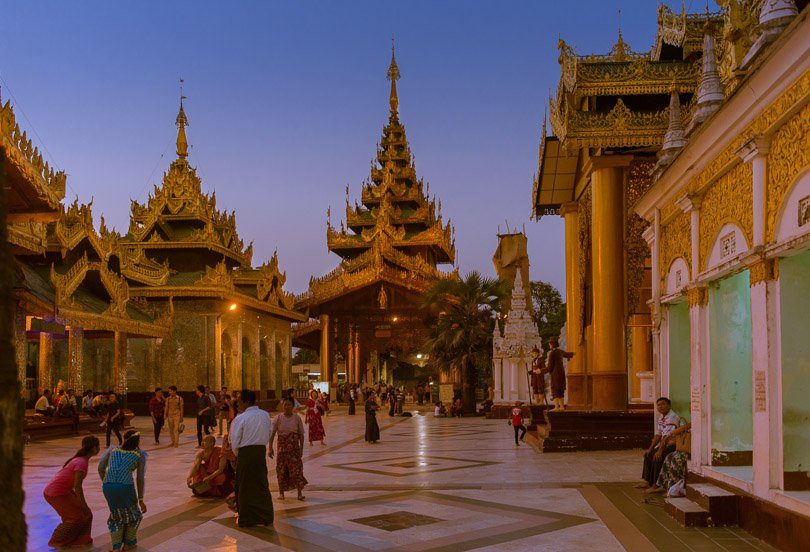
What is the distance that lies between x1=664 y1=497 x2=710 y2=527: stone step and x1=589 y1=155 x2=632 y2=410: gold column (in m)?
7.72

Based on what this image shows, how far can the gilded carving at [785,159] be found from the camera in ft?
19.7

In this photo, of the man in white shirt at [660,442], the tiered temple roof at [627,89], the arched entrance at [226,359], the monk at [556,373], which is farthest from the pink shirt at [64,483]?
the arched entrance at [226,359]

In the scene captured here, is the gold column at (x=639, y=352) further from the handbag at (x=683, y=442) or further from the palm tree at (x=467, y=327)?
the palm tree at (x=467, y=327)

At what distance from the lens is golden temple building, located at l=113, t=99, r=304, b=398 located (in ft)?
106

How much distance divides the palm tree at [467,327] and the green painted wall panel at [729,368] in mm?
22120

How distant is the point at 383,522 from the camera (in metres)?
8.38

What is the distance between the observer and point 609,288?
52.1 ft

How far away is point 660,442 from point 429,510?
2.73 meters

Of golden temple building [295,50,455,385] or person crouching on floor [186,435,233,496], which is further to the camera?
golden temple building [295,50,455,385]

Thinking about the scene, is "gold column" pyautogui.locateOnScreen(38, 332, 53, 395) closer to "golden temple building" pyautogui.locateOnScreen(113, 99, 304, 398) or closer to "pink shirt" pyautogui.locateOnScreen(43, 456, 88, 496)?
"golden temple building" pyautogui.locateOnScreen(113, 99, 304, 398)

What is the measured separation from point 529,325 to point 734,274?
19.7m

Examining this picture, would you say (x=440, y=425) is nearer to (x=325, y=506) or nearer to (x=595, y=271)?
(x=595, y=271)

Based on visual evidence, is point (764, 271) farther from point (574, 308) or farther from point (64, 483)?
point (574, 308)

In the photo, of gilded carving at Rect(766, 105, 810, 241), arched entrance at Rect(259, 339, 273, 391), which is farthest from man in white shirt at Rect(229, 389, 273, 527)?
arched entrance at Rect(259, 339, 273, 391)
